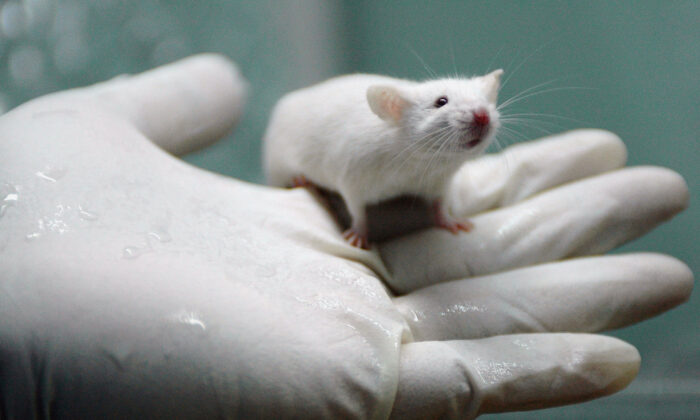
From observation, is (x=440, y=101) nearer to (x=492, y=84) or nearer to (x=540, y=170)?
(x=492, y=84)

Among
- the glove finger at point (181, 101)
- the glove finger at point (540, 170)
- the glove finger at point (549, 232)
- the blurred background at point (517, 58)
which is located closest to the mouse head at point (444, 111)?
the blurred background at point (517, 58)

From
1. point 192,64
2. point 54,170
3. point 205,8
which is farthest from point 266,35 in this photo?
point 54,170

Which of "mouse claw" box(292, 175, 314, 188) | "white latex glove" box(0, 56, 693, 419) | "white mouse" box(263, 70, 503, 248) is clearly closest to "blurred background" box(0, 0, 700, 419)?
"white mouse" box(263, 70, 503, 248)

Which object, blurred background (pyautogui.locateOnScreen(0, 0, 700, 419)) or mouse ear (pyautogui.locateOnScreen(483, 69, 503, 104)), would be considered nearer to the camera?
mouse ear (pyautogui.locateOnScreen(483, 69, 503, 104))

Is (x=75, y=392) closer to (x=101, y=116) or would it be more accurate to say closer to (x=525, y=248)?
(x=101, y=116)

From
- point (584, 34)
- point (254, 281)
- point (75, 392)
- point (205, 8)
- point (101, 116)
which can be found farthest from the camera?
point (205, 8)

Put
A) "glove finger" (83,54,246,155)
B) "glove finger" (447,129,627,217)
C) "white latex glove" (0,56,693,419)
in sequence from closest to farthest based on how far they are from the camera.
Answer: "white latex glove" (0,56,693,419), "glove finger" (83,54,246,155), "glove finger" (447,129,627,217)

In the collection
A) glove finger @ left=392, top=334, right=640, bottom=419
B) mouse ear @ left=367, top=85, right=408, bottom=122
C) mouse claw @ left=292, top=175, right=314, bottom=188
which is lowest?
glove finger @ left=392, top=334, right=640, bottom=419

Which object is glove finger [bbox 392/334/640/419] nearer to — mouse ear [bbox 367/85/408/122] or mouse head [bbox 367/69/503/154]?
mouse head [bbox 367/69/503/154]
